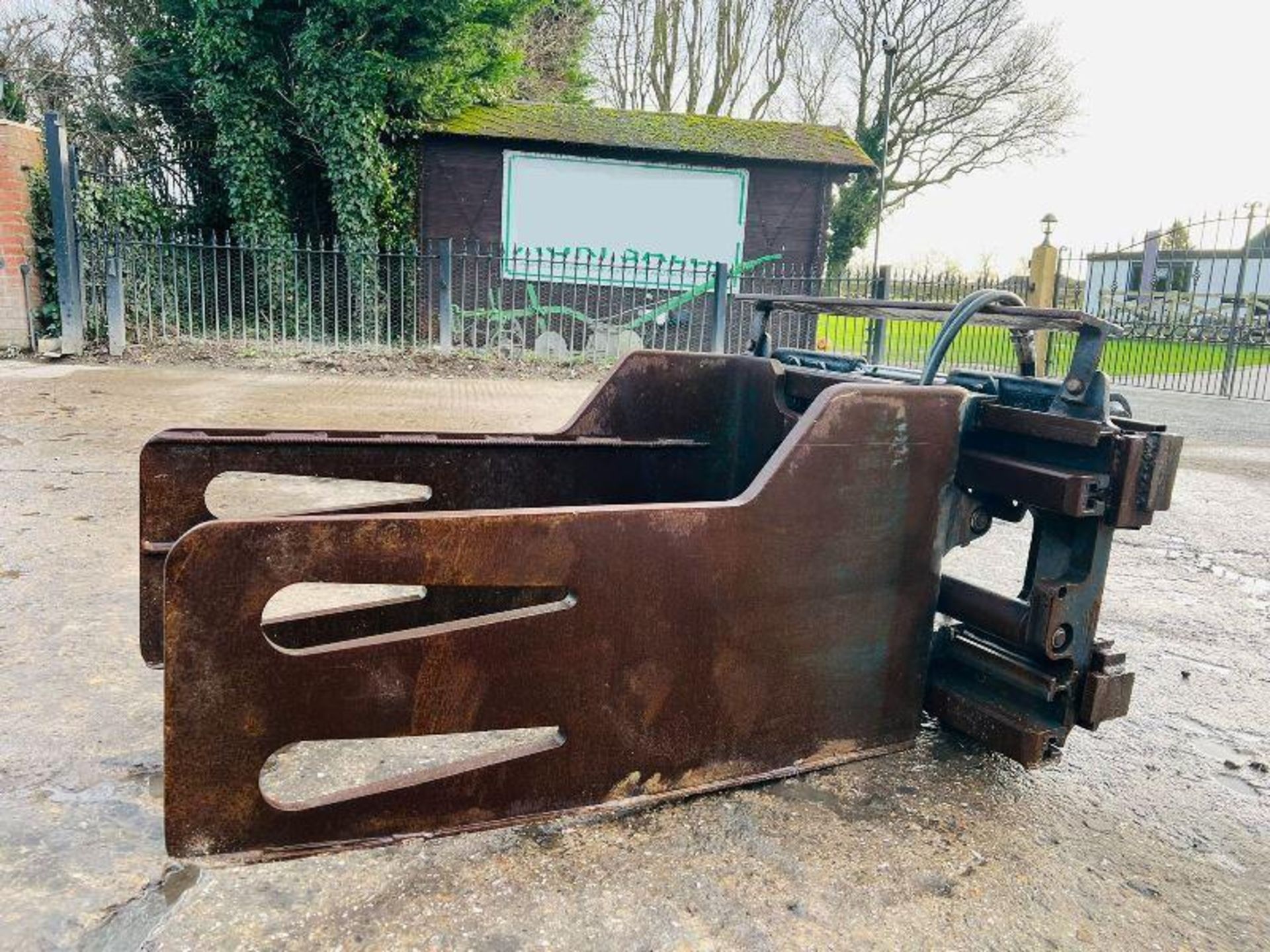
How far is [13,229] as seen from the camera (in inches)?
460

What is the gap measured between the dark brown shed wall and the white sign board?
155mm

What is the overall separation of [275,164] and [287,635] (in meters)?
14.4

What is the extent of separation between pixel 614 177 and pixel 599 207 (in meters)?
0.57

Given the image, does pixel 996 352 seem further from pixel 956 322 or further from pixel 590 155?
pixel 956 322

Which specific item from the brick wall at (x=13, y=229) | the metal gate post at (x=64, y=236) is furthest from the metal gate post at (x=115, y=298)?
the brick wall at (x=13, y=229)

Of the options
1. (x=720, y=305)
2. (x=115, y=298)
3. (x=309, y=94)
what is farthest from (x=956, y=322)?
(x=309, y=94)

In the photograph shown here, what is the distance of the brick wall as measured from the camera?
11.5 m

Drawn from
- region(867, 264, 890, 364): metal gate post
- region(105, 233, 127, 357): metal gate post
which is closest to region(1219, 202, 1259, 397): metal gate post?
region(867, 264, 890, 364): metal gate post

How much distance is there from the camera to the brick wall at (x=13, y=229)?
11547 mm

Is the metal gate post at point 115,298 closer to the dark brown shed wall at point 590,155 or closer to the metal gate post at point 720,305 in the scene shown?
the dark brown shed wall at point 590,155

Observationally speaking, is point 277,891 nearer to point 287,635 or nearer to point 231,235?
point 287,635

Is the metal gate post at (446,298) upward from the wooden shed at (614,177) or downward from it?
downward

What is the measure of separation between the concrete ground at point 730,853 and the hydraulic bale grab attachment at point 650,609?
10 centimetres

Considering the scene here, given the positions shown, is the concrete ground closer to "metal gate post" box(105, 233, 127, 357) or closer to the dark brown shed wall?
"metal gate post" box(105, 233, 127, 357)
